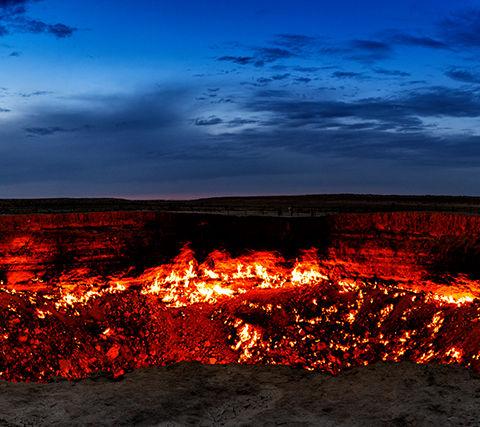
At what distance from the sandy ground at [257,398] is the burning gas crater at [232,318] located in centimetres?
92

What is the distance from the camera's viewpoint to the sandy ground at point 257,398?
5602mm

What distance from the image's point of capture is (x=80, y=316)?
9.00 metres

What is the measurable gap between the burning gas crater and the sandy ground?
3.02ft

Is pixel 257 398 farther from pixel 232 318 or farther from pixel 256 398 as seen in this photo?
pixel 232 318

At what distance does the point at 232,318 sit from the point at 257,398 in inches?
133

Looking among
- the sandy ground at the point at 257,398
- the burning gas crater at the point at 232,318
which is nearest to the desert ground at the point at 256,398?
the sandy ground at the point at 257,398

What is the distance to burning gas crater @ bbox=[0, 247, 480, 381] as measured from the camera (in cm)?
805

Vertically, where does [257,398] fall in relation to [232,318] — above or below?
below

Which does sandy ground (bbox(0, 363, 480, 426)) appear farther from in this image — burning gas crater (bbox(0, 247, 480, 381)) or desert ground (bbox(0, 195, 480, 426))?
burning gas crater (bbox(0, 247, 480, 381))

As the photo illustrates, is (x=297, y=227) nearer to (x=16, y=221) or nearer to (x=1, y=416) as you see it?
(x=16, y=221)

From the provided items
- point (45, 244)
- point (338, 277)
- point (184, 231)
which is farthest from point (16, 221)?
point (338, 277)

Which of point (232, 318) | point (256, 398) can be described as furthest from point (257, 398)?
point (232, 318)

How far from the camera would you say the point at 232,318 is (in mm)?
9812

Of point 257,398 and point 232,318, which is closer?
point 257,398
